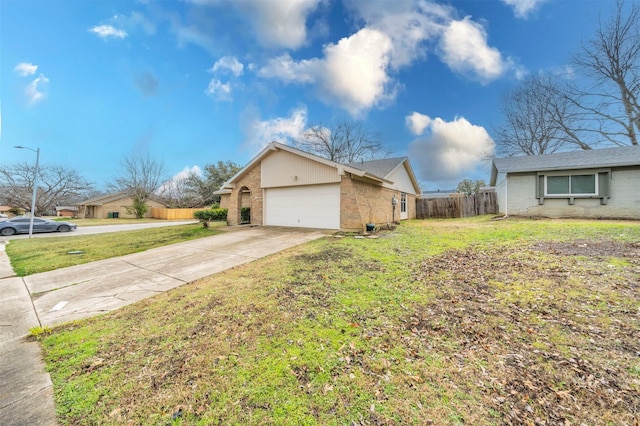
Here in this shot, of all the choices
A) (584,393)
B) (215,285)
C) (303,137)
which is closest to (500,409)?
(584,393)

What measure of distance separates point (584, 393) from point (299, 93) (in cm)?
1623

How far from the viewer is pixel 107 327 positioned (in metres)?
3.40

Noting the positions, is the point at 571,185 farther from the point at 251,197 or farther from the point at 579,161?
the point at 251,197

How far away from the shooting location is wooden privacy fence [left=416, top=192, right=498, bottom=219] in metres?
17.6

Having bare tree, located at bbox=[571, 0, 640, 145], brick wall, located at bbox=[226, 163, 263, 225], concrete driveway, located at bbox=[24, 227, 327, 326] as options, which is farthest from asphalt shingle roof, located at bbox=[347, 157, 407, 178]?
bare tree, located at bbox=[571, 0, 640, 145]

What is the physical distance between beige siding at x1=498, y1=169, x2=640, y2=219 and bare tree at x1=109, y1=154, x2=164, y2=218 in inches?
1717

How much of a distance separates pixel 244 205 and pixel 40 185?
4265 cm

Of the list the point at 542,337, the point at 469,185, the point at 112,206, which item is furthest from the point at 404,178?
the point at 112,206

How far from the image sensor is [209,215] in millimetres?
14586

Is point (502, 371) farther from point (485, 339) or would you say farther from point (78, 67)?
point (78, 67)

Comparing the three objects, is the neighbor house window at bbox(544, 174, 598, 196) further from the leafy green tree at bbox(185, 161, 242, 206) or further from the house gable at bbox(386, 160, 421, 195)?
the leafy green tree at bbox(185, 161, 242, 206)

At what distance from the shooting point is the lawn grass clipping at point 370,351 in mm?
1892

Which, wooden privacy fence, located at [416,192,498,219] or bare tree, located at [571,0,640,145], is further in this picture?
wooden privacy fence, located at [416,192,498,219]

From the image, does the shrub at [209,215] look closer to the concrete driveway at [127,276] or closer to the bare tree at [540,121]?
the concrete driveway at [127,276]
